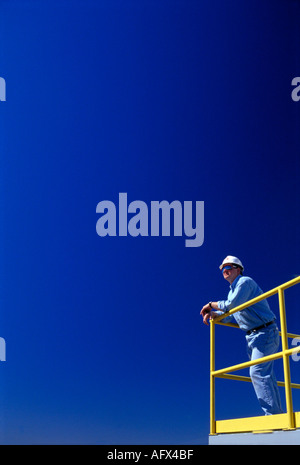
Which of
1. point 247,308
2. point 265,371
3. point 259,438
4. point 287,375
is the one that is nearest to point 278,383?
point 265,371

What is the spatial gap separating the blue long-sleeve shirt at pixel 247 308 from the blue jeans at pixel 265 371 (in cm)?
9

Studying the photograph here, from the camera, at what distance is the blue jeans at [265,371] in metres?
4.46

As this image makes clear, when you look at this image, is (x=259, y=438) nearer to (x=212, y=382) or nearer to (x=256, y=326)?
(x=212, y=382)

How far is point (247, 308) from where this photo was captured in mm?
4812

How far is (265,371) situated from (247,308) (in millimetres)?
574

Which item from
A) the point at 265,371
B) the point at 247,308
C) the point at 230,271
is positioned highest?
the point at 230,271

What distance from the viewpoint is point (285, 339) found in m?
3.74

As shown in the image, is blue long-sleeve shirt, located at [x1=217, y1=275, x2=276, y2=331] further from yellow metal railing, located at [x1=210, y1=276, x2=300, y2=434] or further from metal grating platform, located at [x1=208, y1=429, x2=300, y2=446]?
metal grating platform, located at [x1=208, y1=429, x2=300, y2=446]

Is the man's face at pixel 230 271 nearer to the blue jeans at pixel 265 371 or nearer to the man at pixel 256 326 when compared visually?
the man at pixel 256 326

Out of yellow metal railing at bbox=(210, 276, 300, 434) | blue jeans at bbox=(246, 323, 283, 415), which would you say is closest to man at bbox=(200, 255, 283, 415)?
blue jeans at bbox=(246, 323, 283, 415)

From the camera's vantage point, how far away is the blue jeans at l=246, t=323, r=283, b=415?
4461mm
